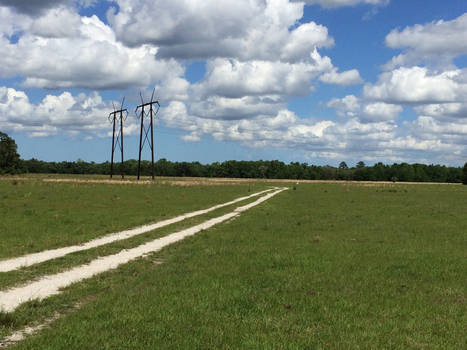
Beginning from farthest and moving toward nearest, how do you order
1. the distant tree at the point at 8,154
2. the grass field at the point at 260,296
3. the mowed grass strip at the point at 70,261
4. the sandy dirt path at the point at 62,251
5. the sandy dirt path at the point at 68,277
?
the distant tree at the point at 8,154 < the sandy dirt path at the point at 62,251 < the mowed grass strip at the point at 70,261 < the sandy dirt path at the point at 68,277 < the grass field at the point at 260,296

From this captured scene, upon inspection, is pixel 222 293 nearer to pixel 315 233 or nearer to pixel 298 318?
pixel 298 318

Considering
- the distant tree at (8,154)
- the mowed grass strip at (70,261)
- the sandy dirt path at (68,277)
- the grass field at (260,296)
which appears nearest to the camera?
the grass field at (260,296)

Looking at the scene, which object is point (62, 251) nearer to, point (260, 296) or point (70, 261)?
point (70, 261)

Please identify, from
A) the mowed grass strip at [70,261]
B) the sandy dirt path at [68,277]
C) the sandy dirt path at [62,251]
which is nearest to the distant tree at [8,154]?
the sandy dirt path at [62,251]

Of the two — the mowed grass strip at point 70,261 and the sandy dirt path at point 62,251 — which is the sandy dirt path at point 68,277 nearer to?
the mowed grass strip at point 70,261

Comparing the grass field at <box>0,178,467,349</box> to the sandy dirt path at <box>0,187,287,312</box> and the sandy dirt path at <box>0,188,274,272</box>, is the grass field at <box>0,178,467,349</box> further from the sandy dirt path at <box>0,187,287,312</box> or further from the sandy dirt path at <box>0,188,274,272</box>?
the sandy dirt path at <box>0,188,274,272</box>

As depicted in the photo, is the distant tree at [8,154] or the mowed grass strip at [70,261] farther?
the distant tree at [8,154]

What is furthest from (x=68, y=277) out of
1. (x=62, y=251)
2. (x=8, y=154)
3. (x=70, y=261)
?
(x=8, y=154)

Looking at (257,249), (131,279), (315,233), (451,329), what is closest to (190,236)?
(257,249)

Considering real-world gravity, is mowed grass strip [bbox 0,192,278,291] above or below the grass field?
below

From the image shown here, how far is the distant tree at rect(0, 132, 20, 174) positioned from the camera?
117m

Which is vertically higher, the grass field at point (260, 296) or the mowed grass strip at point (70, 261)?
the grass field at point (260, 296)

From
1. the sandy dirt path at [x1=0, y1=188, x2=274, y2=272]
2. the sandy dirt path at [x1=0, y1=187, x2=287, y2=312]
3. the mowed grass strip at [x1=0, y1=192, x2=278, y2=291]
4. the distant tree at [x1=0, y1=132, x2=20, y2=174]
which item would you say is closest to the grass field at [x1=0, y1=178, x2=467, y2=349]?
the mowed grass strip at [x1=0, y1=192, x2=278, y2=291]

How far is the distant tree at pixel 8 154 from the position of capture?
384ft
